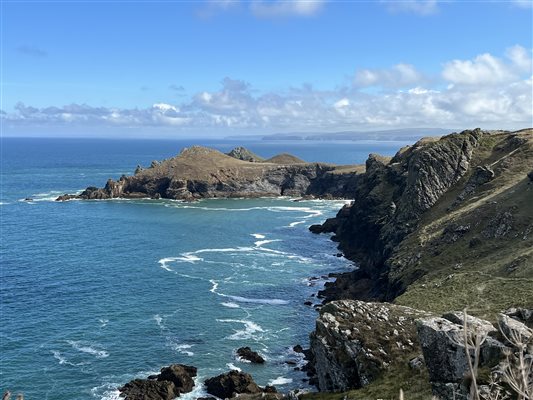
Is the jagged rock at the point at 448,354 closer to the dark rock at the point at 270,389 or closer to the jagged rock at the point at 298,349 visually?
the dark rock at the point at 270,389

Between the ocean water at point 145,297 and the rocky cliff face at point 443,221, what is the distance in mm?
10380

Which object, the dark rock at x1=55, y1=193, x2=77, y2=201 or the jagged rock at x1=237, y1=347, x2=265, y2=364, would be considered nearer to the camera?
the jagged rock at x1=237, y1=347, x2=265, y2=364

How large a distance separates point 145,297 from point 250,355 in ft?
Result: 90.1

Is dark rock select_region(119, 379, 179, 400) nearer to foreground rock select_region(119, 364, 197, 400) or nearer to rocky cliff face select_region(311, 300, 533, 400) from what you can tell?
foreground rock select_region(119, 364, 197, 400)

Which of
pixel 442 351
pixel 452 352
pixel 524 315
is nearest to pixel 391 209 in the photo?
pixel 524 315

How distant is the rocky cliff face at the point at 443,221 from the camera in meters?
69.6

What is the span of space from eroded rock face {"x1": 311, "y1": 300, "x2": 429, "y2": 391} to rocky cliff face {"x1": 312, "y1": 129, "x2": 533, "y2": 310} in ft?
35.7

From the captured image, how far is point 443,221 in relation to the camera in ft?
288

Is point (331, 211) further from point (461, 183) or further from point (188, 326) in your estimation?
point (188, 326)

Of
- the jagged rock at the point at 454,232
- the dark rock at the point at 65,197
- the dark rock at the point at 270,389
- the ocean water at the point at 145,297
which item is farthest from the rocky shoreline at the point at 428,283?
the dark rock at the point at 65,197

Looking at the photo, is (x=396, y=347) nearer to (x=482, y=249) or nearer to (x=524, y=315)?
(x=524, y=315)

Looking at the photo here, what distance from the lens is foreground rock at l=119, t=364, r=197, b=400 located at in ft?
173

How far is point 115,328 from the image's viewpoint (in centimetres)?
7050

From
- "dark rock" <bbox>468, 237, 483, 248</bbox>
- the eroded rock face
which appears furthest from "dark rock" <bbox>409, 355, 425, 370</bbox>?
"dark rock" <bbox>468, 237, 483, 248</bbox>
